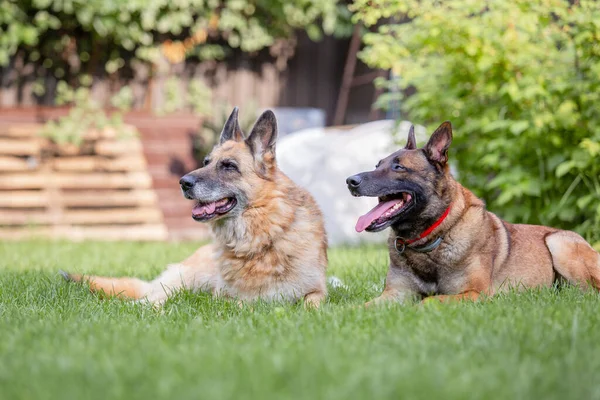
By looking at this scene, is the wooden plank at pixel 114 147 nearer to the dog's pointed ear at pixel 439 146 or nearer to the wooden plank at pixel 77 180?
the wooden plank at pixel 77 180

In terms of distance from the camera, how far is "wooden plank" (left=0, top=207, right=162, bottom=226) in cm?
1058

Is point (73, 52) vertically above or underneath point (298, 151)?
above

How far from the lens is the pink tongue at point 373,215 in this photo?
443 cm

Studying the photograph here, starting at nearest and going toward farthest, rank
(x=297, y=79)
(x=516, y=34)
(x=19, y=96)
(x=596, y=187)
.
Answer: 1. (x=596, y=187)
2. (x=516, y=34)
3. (x=19, y=96)
4. (x=297, y=79)

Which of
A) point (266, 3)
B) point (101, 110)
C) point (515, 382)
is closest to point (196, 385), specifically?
point (515, 382)

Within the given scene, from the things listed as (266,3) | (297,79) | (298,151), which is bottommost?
(298,151)

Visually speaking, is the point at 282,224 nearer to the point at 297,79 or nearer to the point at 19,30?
the point at 19,30

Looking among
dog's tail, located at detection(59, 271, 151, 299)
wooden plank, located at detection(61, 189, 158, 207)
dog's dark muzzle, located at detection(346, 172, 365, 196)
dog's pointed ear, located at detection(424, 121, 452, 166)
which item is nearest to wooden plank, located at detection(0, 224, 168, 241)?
wooden plank, located at detection(61, 189, 158, 207)

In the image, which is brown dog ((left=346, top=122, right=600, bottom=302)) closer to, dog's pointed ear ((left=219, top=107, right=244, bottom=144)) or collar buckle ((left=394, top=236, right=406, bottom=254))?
collar buckle ((left=394, top=236, right=406, bottom=254))

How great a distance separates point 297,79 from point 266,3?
1678 mm

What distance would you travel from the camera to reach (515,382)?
2.49 m

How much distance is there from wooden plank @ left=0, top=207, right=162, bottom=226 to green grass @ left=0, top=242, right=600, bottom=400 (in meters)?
6.18

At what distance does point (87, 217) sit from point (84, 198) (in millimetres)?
289

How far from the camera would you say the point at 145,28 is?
1164cm
